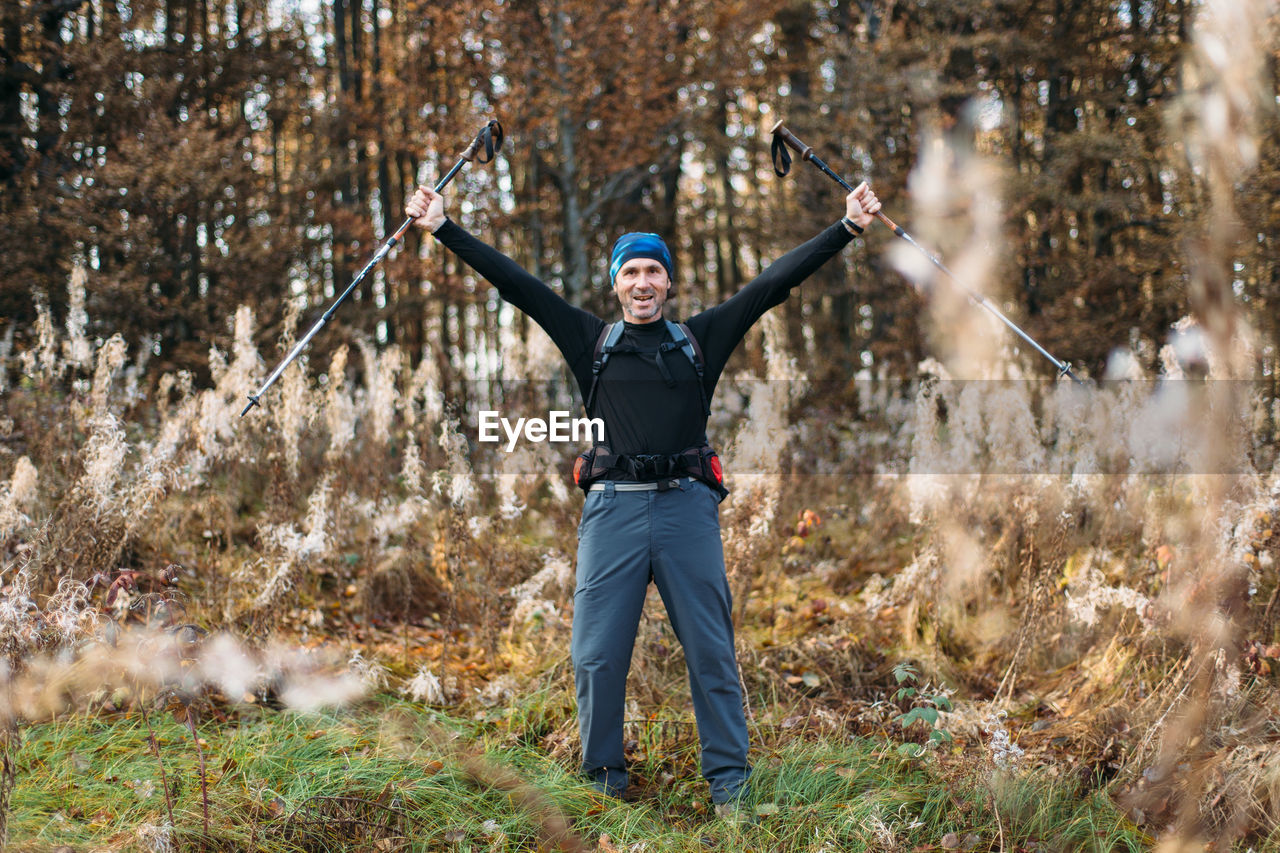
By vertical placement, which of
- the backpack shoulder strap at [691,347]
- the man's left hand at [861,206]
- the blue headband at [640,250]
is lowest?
the backpack shoulder strap at [691,347]

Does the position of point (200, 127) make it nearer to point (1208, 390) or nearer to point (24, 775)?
point (24, 775)

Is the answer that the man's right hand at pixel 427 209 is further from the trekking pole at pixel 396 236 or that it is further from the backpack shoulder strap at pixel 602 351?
the backpack shoulder strap at pixel 602 351

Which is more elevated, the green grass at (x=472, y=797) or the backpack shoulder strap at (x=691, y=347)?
the backpack shoulder strap at (x=691, y=347)

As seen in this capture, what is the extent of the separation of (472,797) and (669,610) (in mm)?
925

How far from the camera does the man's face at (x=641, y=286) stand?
3369mm

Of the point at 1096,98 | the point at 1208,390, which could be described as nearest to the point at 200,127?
the point at 1208,390

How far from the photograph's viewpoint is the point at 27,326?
8.55 meters

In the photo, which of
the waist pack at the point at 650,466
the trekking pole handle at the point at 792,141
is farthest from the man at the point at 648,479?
the trekking pole handle at the point at 792,141

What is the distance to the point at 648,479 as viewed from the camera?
3250 mm

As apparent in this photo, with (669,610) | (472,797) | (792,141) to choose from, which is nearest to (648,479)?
(669,610)

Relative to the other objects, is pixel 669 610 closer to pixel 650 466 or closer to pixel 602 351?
pixel 650 466

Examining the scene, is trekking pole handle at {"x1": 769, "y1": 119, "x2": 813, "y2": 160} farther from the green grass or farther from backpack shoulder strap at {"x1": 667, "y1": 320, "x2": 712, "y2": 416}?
the green grass

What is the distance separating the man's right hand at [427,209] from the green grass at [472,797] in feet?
6.41

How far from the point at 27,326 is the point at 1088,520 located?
907 cm
